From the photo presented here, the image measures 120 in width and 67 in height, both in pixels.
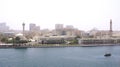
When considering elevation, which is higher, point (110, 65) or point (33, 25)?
point (33, 25)

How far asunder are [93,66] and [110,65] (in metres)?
0.61

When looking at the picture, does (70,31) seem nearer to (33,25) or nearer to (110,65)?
(33,25)

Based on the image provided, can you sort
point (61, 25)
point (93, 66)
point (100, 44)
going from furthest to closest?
1. point (61, 25)
2. point (100, 44)
3. point (93, 66)

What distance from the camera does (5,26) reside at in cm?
4862

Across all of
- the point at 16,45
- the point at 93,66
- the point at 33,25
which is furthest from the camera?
the point at 33,25

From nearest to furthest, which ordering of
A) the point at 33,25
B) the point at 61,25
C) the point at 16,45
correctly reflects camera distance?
the point at 16,45, the point at 61,25, the point at 33,25

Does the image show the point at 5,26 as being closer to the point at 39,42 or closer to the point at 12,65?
the point at 39,42

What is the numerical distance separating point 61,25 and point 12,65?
1147 inches

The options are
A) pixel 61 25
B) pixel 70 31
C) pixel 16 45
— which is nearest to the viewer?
pixel 16 45

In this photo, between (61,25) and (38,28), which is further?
(38,28)

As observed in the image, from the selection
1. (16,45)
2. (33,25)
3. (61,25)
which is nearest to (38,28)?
(33,25)

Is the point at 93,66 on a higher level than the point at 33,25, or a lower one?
lower

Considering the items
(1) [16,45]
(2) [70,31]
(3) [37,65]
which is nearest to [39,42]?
(1) [16,45]

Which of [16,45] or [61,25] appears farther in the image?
[61,25]
